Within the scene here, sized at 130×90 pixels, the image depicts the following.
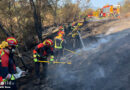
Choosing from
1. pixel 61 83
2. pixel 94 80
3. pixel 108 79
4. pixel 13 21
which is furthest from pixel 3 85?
pixel 13 21

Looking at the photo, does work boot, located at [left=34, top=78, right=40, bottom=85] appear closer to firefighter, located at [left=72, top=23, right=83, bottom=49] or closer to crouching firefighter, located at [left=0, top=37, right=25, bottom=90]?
crouching firefighter, located at [left=0, top=37, right=25, bottom=90]

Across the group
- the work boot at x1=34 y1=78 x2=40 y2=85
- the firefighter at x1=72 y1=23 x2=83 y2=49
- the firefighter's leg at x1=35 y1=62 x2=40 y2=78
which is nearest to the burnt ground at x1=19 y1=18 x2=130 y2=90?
the work boot at x1=34 y1=78 x2=40 y2=85

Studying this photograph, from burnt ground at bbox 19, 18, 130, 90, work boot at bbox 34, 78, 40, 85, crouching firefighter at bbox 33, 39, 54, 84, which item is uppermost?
crouching firefighter at bbox 33, 39, 54, 84

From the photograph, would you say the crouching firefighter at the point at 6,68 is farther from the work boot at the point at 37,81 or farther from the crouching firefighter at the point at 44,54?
the work boot at the point at 37,81

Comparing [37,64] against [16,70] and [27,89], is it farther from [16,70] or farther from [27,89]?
[16,70]

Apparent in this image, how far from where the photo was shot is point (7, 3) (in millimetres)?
9703

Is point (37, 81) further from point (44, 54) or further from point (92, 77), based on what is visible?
point (92, 77)

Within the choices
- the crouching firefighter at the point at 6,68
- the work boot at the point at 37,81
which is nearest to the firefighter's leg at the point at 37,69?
the work boot at the point at 37,81

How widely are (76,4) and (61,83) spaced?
19.6 metres

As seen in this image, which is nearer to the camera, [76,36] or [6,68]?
[6,68]

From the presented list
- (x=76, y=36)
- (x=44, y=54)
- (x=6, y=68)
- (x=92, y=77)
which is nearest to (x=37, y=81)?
(x=44, y=54)

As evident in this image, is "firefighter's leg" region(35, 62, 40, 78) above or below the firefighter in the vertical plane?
below

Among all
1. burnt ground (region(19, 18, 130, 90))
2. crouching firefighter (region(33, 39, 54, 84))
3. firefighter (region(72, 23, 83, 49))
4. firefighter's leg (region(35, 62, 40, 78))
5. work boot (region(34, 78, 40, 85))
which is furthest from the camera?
firefighter (region(72, 23, 83, 49))

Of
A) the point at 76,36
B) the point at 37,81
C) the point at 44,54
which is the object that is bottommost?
the point at 37,81
